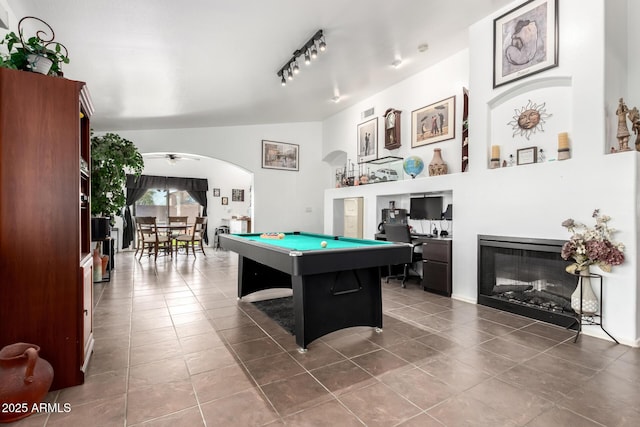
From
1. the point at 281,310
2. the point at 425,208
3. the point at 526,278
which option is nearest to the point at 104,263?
the point at 281,310

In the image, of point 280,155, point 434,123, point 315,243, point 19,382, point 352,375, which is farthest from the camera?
point 280,155

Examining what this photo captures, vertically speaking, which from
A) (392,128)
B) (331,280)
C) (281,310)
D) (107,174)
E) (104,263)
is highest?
(392,128)

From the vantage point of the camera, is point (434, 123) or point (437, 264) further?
point (434, 123)

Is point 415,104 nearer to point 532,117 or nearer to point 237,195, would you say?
point 532,117

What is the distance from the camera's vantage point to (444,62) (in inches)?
209

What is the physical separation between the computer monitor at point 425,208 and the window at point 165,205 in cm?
842

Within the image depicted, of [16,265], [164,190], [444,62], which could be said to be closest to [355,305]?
[16,265]

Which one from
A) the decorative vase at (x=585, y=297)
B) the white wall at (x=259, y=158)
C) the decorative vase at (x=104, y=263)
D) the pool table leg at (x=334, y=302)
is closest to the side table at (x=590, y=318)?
the decorative vase at (x=585, y=297)

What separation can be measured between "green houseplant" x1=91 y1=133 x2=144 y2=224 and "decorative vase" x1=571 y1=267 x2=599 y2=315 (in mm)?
6142

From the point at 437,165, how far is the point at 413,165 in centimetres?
53

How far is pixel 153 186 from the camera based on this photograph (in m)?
10.5

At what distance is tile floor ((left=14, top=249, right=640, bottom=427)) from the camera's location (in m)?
1.81

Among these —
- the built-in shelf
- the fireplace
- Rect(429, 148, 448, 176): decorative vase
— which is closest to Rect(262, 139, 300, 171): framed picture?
the built-in shelf

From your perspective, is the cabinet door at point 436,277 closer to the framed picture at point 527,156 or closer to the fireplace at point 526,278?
the fireplace at point 526,278
